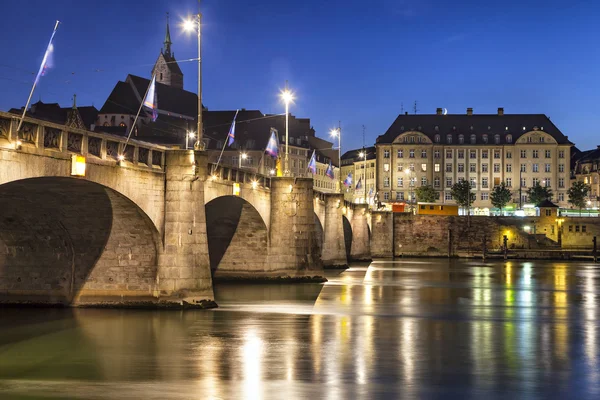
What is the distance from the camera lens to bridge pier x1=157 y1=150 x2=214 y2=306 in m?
A: 36.0

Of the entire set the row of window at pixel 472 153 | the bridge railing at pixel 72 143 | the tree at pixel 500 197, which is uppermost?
the row of window at pixel 472 153

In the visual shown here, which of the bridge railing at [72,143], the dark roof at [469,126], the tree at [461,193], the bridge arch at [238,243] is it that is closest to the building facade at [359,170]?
the dark roof at [469,126]

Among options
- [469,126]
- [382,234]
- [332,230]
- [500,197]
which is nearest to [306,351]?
[332,230]

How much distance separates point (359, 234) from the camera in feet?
329

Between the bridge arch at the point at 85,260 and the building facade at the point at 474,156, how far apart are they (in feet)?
391

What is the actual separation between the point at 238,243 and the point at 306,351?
29.4 metres

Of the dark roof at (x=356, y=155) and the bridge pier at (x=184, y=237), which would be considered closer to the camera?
the bridge pier at (x=184, y=237)

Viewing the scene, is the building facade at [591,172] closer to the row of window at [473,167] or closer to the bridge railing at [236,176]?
the row of window at [473,167]

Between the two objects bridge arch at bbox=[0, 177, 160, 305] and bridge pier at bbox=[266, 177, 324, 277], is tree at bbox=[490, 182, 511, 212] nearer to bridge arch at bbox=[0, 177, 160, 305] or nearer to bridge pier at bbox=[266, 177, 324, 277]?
bridge pier at bbox=[266, 177, 324, 277]

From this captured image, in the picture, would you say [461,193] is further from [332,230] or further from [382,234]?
[332,230]

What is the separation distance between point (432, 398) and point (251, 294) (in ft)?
90.6

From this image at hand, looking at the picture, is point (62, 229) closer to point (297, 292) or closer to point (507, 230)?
point (297, 292)

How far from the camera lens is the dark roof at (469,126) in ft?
509

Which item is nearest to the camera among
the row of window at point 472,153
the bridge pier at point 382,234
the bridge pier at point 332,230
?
the bridge pier at point 332,230
